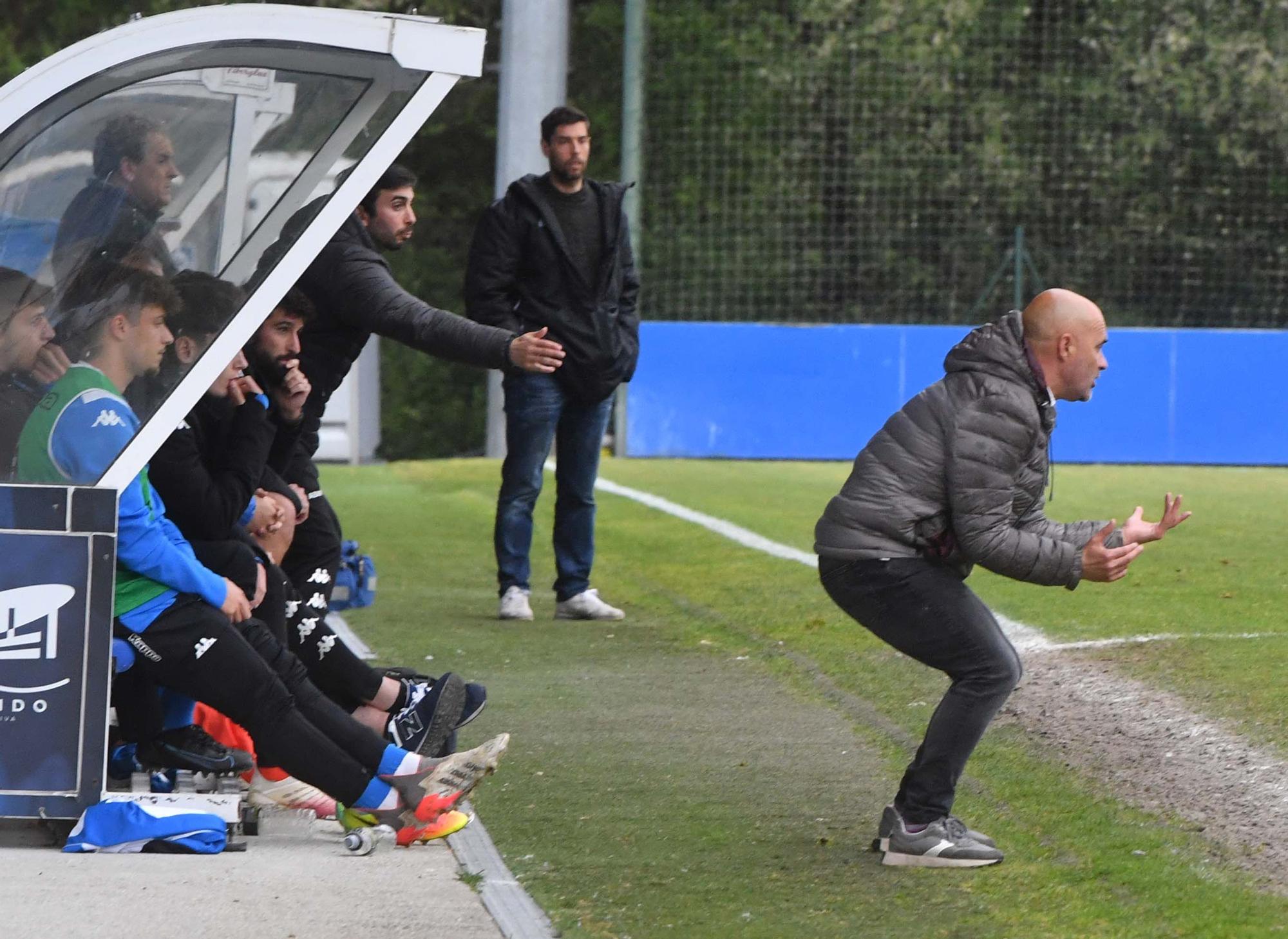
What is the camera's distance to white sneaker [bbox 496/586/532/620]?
8.38m

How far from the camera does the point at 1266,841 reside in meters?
4.64

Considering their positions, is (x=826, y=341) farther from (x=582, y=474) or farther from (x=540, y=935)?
(x=540, y=935)

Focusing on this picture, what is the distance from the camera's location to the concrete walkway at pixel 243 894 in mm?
3830

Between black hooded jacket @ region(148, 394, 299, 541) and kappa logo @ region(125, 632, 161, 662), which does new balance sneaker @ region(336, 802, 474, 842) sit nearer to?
kappa logo @ region(125, 632, 161, 662)

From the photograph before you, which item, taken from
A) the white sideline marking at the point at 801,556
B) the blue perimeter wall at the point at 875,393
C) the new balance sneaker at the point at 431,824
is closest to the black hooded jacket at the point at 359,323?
the new balance sneaker at the point at 431,824

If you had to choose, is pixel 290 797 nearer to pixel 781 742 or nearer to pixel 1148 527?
pixel 781 742

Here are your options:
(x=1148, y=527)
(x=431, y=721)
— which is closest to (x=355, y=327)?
(x=431, y=721)

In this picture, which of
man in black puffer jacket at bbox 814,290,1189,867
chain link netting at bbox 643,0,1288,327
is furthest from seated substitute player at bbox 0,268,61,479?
chain link netting at bbox 643,0,1288,327

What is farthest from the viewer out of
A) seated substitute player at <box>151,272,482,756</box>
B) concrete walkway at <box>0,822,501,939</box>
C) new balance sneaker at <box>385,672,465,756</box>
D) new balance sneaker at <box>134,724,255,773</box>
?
new balance sneaker at <box>385,672,465,756</box>

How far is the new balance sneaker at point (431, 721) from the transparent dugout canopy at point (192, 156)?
1.27 metres

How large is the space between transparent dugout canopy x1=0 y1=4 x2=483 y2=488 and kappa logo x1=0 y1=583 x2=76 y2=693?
0.86 feet

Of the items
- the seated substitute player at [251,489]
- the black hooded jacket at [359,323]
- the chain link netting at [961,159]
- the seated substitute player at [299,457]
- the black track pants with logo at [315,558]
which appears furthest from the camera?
the chain link netting at [961,159]

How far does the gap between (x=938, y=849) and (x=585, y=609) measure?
411 centimetres

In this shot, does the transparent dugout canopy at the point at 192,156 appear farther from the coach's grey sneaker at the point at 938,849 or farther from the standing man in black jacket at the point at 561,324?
the standing man in black jacket at the point at 561,324
